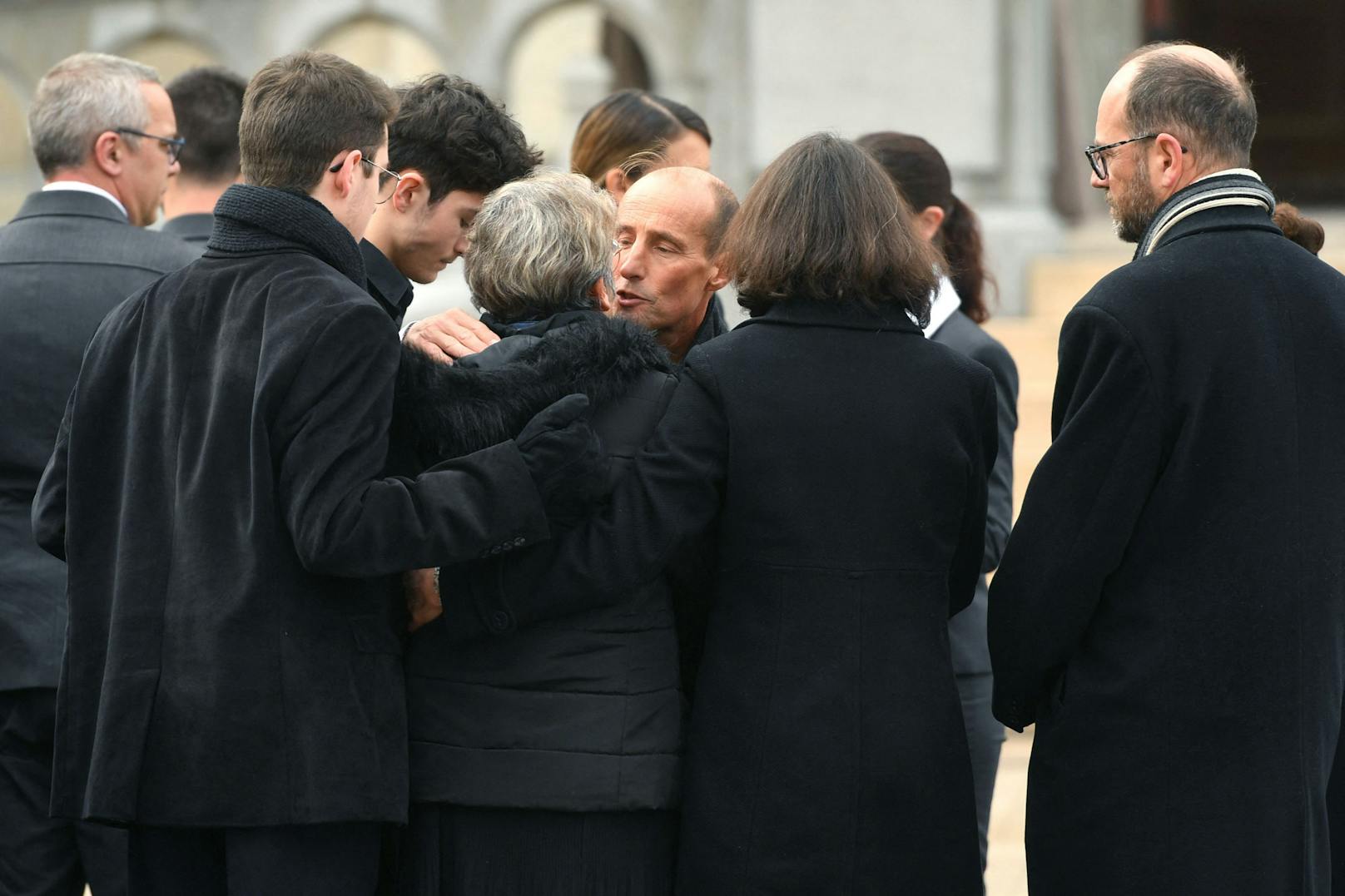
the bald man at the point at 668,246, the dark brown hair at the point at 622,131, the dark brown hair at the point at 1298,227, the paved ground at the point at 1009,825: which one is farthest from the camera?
the paved ground at the point at 1009,825

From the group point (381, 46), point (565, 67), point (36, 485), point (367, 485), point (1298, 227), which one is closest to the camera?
point (367, 485)

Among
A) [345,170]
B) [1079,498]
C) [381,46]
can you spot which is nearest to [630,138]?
[345,170]

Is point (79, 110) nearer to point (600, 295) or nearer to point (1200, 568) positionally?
point (600, 295)

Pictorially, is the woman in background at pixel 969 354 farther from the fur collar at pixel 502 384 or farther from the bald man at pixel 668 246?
the fur collar at pixel 502 384

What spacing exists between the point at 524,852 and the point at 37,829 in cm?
153

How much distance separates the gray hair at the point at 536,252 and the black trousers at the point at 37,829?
1.56 metres

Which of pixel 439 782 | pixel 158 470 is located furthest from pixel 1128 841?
pixel 158 470

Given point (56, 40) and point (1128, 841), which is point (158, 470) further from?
point (56, 40)

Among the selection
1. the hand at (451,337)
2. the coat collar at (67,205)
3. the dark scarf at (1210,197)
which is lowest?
the hand at (451,337)

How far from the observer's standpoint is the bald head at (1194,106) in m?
3.09

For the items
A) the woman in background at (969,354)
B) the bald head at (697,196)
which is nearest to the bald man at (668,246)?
the bald head at (697,196)

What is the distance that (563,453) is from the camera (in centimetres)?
273

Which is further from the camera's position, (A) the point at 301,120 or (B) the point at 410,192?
(B) the point at 410,192

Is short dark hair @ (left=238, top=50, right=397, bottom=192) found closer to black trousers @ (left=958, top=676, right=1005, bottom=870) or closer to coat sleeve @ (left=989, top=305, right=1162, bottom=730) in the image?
coat sleeve @ (left=989, top=305, right=1162, bottom=730)
